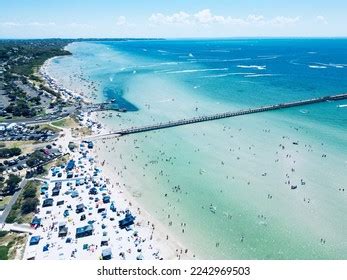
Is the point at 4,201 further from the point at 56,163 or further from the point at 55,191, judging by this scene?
the point at 56,163

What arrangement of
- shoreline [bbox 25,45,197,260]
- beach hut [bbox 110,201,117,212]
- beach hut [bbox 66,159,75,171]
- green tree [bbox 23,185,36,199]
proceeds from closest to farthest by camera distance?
shoreline [bbox 25,45,197,260] → beach hut [bbox 110,201,117,212] → green tree [bbox 23,185,36,199] → beach hut [bbox 66,159,75,171]

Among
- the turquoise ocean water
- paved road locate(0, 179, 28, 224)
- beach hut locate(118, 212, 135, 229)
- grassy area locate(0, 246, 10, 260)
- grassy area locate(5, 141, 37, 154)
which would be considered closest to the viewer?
grassy area locate(0, 246, 10, 260)

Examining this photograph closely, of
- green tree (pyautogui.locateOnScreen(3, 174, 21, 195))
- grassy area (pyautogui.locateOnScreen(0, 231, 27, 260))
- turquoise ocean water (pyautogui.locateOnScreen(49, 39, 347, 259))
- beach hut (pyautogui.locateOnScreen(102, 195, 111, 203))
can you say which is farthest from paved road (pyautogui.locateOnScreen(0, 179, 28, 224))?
turquoise ocean water (pyautogui.locateOnScreen(49, 39, 347, 259))

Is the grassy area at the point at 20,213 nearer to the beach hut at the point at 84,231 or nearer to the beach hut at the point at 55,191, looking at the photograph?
the beach hut at the point at 55,191

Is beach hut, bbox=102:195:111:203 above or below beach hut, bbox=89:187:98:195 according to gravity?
below

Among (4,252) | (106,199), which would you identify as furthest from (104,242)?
(4,252)

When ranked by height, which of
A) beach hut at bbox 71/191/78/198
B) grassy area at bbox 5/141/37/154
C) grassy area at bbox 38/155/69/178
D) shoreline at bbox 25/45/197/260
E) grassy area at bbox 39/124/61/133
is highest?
grassy area at bbox 39/124/61/133

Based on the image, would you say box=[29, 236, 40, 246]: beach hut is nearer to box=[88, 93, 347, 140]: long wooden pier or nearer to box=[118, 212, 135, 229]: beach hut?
box=[118, 212, 135, 229]: beach hut
